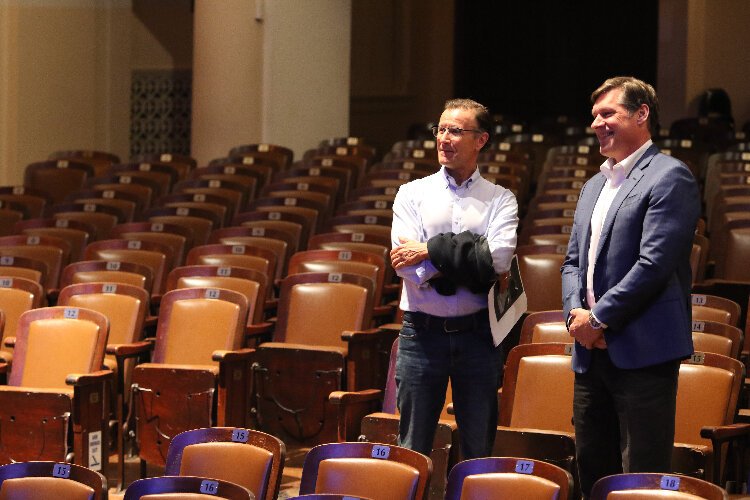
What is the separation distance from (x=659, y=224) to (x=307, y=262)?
2.73m

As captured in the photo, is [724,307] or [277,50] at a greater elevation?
[277,50]

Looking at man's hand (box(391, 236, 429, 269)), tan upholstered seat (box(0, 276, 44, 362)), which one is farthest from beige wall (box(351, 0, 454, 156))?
man's hand (box(391, 236, 429, 269))

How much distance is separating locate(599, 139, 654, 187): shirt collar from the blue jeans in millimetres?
497

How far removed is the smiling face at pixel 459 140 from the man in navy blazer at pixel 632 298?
38 cm

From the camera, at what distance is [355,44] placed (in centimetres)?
1430

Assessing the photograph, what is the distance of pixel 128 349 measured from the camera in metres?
4.82

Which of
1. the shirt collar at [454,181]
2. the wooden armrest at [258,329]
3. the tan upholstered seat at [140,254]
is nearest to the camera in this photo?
the shirt collar at [454,181]

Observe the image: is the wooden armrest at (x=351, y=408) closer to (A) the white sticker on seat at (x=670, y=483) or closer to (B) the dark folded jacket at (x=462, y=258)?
(B) the dark folded jacket at (x=462, y=258)

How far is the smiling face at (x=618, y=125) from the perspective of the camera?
3068 millimetres

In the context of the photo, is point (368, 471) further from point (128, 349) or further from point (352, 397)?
point (128, 349)

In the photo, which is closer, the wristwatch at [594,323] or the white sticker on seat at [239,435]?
the wristwatch at [594,323]

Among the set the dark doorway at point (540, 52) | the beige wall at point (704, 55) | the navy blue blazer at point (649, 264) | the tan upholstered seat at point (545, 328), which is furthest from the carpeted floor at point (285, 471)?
the dark doorway at point (540, 52)

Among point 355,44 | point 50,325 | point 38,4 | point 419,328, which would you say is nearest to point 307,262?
point 50,325

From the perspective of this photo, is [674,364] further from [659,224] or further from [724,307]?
[724,307]
